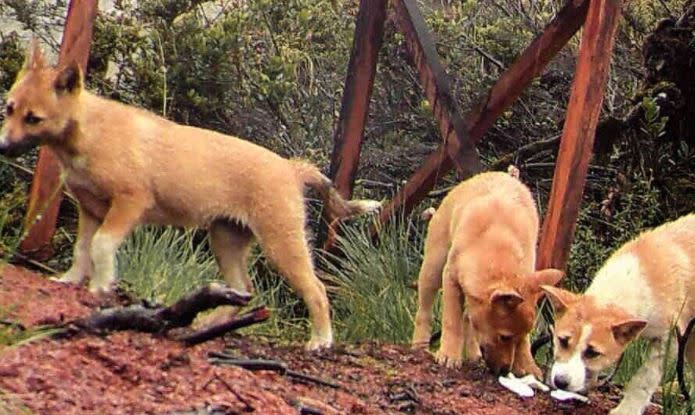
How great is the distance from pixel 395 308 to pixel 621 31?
210 inches

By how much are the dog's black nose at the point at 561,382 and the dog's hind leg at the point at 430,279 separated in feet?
5.18

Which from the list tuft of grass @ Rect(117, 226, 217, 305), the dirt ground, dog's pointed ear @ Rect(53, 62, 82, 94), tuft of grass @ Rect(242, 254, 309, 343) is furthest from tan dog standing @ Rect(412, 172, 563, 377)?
dog's pointed ear @ Rect(53, 62, 82, 94)

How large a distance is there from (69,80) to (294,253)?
147cm

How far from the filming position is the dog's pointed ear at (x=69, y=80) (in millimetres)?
Result: 7031

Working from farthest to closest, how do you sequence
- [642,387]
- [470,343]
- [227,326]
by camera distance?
1. [470,343]
2. [642,387]
3. [227,326]

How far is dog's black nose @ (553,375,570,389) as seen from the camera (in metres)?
6.85

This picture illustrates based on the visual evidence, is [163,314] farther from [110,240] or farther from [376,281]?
[376,281]

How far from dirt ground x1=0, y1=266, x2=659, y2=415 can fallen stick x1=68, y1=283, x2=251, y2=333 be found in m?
0.07

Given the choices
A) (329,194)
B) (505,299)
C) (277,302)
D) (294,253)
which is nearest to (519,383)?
(505,299)

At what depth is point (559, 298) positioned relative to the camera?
7098 millimetres

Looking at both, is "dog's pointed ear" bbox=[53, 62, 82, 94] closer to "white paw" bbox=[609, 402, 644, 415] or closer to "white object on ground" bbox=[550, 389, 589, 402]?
"white object on ground" bbox=[550, 389, 589, 402]

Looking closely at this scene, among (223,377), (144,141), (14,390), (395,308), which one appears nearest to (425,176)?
(395,308)

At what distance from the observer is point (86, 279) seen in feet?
24.2

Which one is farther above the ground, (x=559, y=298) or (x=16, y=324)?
(x=559, y=298)
